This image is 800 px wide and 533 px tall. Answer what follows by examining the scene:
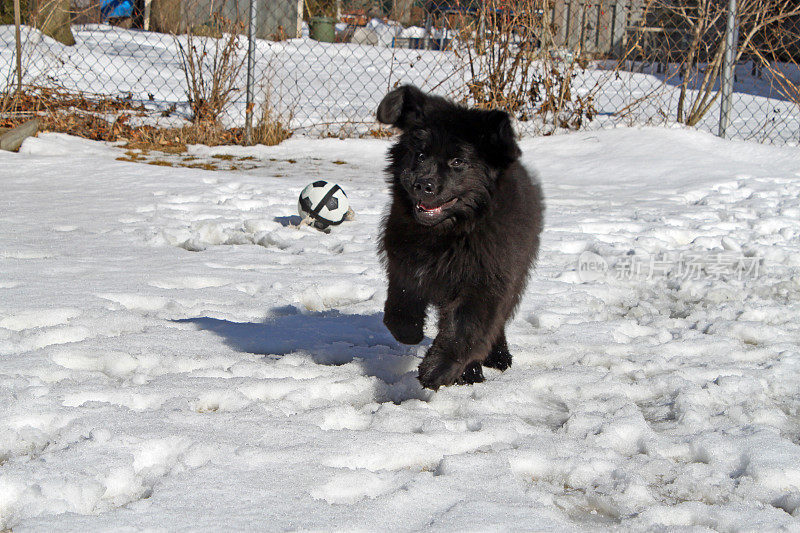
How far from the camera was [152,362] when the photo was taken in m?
2.66

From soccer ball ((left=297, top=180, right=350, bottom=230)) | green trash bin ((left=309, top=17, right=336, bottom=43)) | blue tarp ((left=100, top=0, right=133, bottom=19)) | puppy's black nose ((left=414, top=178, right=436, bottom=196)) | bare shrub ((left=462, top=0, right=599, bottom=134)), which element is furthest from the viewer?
green trash bin ((left=309, top=17, right=336, bottom=43))

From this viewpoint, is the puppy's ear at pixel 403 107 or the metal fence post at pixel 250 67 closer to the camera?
the puppy's ear at pixel 403 107

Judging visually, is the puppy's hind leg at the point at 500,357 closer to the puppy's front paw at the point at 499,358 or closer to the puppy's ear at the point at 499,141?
the puppy's front paw at the point at 499,358

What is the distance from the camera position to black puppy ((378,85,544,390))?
8.56ft

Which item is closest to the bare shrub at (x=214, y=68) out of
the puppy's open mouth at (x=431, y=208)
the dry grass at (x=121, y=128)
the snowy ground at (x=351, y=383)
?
the dry grass at (x=121, y=128)

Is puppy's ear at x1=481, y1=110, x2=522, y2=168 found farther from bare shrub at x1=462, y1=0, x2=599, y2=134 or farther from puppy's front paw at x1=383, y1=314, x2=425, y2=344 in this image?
bare shrub at x1=462, y1=0, x2=599, y2=134

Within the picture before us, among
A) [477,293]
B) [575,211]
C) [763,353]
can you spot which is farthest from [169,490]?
[575,211]

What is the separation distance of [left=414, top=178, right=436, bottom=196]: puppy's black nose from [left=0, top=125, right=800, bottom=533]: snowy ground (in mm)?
668

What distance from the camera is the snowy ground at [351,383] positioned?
1835 mm

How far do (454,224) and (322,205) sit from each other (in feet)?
7.52

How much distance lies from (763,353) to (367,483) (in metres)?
1.95

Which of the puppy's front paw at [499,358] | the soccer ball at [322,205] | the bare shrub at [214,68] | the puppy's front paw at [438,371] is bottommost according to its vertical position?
the puppy's front paw at [499,358]

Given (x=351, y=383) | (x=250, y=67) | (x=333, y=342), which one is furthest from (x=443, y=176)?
(x=250, y=67)

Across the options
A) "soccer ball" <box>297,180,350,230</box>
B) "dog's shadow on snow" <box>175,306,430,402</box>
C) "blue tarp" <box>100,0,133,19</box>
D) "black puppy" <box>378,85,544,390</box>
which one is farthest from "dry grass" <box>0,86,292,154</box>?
"blue tarp" <box>100,0,133,19</box>
